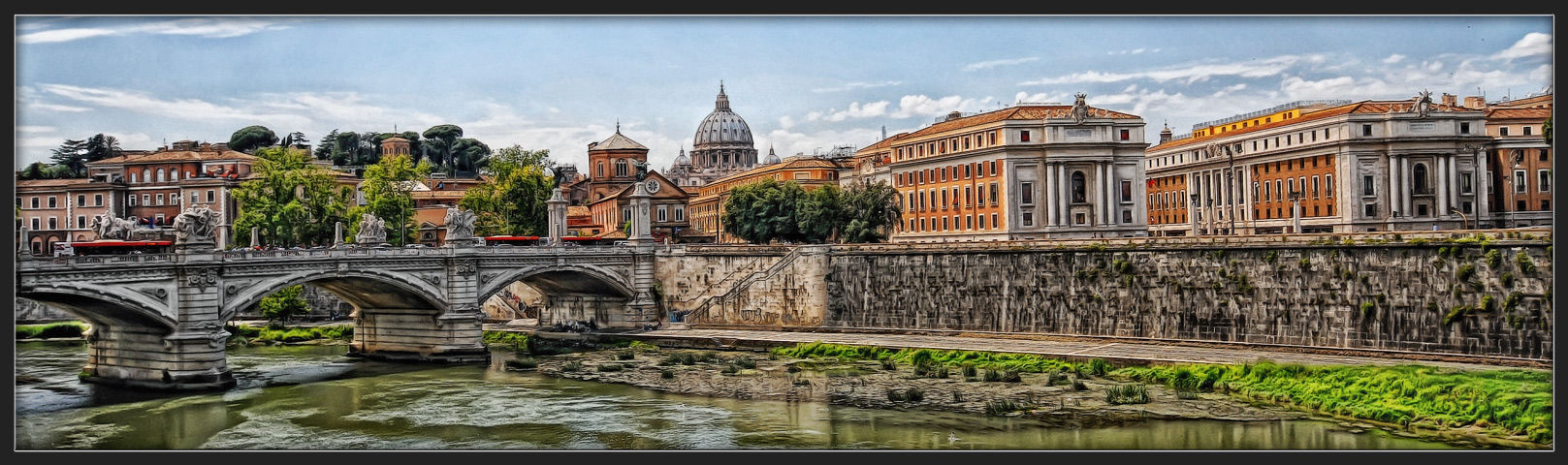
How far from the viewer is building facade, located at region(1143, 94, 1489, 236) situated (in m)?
53.8

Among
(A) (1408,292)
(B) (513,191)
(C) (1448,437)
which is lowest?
(C) (1448,437)

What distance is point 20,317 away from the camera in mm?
62062

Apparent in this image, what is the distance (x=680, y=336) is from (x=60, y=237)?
137ft

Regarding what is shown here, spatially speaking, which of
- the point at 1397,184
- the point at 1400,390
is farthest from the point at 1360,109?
the point at 1400,390

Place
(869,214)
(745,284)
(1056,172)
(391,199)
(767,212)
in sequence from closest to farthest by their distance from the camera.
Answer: (745,284)
(1056,172)
(869,214)
(391,199)
(767,212)

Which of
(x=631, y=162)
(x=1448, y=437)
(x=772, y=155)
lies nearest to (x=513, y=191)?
(x=631, y=162)

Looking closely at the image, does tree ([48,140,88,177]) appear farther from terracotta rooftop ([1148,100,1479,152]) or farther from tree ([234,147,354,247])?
terracotta rooftop ([1148,100,1479,152])

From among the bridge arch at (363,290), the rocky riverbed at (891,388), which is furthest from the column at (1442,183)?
the bridge arch at (363,290)

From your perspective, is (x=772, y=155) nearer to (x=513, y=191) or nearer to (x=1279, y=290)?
(x=513, y=191)

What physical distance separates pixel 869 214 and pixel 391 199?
22062 mm

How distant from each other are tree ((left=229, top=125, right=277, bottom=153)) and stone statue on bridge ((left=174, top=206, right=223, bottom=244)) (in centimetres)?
7104

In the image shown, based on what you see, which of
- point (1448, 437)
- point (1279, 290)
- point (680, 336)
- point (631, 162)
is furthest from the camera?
point (631, 162)

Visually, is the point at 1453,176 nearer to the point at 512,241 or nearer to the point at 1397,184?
the point at 1397,184

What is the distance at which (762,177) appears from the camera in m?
96.8
